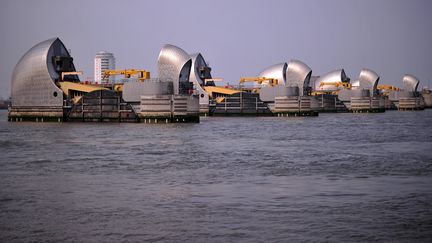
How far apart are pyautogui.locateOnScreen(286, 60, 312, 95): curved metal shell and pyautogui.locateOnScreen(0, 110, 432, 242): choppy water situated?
117432mm

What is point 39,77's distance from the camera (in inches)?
4429

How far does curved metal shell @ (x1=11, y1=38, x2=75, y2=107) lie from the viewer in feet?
364

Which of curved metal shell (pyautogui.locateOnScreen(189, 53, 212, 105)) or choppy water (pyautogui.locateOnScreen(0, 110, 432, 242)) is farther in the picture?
curved metal shell (pyautogui.locateOnScreen(189, 53, 212, 105))

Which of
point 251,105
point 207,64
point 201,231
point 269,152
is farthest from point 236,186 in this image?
point 207,64

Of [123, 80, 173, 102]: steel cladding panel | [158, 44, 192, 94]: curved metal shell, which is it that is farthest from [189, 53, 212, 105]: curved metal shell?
[123, 80, 173, 102]: steel cladding panel

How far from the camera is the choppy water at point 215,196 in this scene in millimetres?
18109


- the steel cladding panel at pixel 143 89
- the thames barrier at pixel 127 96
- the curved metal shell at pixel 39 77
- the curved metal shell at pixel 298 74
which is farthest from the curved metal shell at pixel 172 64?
the curved metal shell at pixel 298 74

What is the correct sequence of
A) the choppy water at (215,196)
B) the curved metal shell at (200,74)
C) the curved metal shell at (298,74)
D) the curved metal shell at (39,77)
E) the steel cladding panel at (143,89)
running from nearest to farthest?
the choppy water at (215,196) → the steel cladding panel at (143,89) → the curved metal shell at (39,77) → the curved metal shell at (200,74) → the curved metal shell at (298,74)

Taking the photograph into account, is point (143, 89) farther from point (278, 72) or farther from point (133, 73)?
point (278, 72)

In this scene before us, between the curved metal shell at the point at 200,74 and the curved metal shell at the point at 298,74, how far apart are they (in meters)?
21.4

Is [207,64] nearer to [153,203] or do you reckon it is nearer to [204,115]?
[204,115]

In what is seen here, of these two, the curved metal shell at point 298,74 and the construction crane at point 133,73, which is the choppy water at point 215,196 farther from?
the curved metal shell at point 298,74

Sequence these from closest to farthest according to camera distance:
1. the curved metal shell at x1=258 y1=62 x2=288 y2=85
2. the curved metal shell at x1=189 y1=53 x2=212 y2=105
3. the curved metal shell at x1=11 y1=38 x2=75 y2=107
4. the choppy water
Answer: the choppy water → the curved metal shell at x1=11 y1=38 x2=75 y2=107 → the curved metal shell at x1=189 y1=53 x2=212 y2=105 → the curved metal shell at x1=258 y1=62 x2=288 y2=85

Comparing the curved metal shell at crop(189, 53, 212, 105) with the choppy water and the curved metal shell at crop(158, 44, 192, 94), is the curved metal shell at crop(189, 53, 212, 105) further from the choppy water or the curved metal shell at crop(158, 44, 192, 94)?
the choppy water
